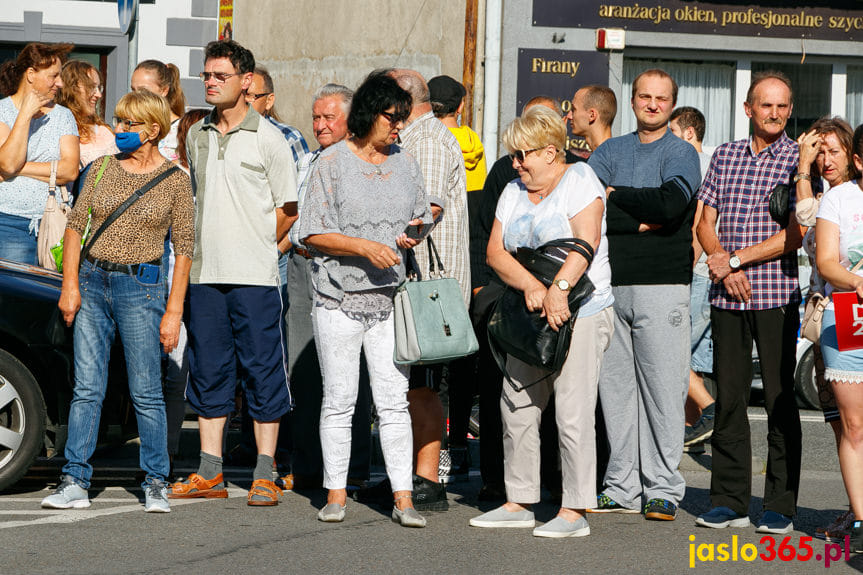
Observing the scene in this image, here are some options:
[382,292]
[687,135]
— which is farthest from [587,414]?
[687,135]

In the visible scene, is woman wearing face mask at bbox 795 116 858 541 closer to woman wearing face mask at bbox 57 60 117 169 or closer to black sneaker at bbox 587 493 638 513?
black sneaker at bbox 587 493 638 513

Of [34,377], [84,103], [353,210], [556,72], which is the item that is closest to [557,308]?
[353,210]

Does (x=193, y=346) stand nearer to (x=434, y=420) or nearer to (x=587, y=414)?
(x=434, y=420)

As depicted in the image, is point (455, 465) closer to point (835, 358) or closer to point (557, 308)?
point (557, 308)

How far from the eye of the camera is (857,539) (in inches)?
230

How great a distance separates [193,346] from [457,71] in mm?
7720

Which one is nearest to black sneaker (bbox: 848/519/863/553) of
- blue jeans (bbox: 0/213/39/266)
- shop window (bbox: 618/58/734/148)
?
blue jeans (bbox: 0/213/39/266)

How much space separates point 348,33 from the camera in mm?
14984

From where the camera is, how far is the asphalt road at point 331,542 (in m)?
5.45

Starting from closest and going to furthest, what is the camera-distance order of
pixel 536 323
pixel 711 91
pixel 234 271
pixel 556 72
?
pixel 536 323 → pixel 234 271 → pixel 556 72 → pixel 711 91

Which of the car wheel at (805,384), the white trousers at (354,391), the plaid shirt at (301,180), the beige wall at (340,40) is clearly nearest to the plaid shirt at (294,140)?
the plaid shirt at (301,180)

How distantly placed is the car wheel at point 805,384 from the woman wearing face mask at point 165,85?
581 centimetres

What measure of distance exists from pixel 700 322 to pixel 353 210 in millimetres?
4534

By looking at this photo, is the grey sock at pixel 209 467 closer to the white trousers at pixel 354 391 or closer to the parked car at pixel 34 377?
the parked car at pixel 34 377
